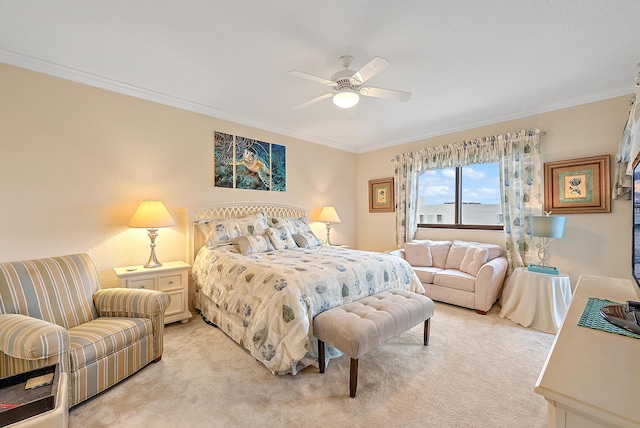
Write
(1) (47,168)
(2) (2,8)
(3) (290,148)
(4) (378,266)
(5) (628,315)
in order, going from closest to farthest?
(5) (628,315)
(2) (2,8)
(1) (47,168)
(4) (378,266)
(3) (290,148)

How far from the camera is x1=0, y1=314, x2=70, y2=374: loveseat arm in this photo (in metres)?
1.48

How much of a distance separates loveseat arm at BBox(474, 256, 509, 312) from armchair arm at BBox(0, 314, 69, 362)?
4.05 meters

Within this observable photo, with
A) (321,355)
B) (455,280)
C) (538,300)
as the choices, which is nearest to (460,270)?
(455,280)

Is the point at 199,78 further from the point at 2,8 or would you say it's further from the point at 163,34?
the point at 2,8

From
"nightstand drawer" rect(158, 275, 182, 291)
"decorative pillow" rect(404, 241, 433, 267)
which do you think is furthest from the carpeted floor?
"decorative pillow" rect(404, 241, 433, 267)

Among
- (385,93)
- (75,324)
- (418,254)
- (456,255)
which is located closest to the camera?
(75,324)

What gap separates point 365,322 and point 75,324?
227 centimetres

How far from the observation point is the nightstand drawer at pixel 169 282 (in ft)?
9.61

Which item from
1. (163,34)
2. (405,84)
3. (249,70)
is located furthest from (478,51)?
(163,34)

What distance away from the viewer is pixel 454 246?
13.5 feet

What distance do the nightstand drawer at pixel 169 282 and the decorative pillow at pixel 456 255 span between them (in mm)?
3790

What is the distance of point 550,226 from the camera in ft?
9.99

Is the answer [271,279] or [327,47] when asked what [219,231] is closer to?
[271,279]

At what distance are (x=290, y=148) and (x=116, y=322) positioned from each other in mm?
3427
